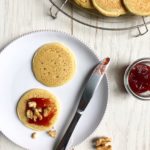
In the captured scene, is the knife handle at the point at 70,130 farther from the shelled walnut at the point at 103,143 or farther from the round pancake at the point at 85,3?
the round pancake at the point at 85,3

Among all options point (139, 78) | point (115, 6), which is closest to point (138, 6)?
point (115, 6)

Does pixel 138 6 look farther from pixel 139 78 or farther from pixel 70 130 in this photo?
pixel 70 130

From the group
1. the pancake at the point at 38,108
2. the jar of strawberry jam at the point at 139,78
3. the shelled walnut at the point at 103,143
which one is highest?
the jar of strawberry jam at the point at 139,78

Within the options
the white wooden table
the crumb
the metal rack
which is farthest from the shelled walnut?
the metal rack

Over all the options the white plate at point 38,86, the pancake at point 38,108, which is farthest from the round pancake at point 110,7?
the pancake at point 38,108

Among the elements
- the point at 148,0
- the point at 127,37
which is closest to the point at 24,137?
the point at 127,37

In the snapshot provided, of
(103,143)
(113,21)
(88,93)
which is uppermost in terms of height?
(113,21)

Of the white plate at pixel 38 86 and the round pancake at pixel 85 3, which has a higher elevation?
the round pancake at pixel 85 3
